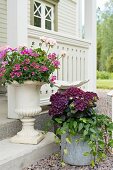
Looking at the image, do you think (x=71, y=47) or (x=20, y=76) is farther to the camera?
(x=71, y=47)

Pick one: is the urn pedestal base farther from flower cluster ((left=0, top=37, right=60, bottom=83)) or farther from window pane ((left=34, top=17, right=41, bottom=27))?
window pane ((left=34, top=17, right=41, bottom=27))

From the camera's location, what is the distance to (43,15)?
8.84 m

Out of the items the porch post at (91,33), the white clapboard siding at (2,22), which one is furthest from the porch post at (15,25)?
the white clapboard siding at (2,22)

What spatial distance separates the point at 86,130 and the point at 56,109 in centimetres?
33

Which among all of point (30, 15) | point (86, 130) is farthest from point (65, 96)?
point (30, 15)

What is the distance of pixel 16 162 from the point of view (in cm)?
264

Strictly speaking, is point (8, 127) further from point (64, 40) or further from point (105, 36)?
point (105, 36)

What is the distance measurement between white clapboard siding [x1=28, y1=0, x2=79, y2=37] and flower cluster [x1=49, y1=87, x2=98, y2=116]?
6973mm

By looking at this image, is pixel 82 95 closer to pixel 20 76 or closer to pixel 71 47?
pixel 20 76

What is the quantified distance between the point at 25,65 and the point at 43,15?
20.2 feet

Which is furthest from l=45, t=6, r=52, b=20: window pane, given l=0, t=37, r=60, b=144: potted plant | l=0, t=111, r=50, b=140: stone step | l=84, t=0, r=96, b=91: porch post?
l=0, t=37, r=60, b=144: potted plant

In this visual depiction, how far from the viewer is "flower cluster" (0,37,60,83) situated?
2920mm

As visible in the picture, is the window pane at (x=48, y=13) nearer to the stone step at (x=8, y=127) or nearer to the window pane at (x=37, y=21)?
the window pane at (x=37, y=21)

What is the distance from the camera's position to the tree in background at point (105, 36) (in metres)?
28.2
